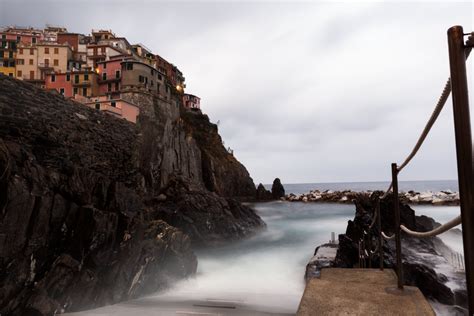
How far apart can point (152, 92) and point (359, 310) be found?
41510 millimetres

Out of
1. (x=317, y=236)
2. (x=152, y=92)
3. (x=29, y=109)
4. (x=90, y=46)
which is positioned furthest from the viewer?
(x=90, y=46)

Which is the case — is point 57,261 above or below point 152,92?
below

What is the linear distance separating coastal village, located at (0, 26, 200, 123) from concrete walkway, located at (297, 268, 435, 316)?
28179mm

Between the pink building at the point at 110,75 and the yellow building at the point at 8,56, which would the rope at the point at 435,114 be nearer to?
the pink building at the point at 110,75

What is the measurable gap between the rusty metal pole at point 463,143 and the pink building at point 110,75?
1785 inches

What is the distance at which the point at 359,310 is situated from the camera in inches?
114

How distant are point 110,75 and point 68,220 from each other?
118ft

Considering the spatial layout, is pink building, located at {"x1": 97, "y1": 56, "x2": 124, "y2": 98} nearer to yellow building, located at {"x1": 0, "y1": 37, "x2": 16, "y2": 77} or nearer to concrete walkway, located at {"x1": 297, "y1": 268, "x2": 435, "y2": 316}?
yellow building, located at {"x1": 0, "y1": 37, "x2": 16, "y2": 77}

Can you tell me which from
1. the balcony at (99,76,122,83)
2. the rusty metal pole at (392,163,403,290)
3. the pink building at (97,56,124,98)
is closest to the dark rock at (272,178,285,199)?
the pink building at (97,56,124,98)

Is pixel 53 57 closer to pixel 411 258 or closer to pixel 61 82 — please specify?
pixel 61 82

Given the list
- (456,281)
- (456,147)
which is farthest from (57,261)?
(456,281)

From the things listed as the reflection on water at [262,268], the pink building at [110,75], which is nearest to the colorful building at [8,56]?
the pink building at [110,75]

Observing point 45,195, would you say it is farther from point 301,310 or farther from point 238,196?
point 238,196

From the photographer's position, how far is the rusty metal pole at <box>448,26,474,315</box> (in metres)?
1.17
